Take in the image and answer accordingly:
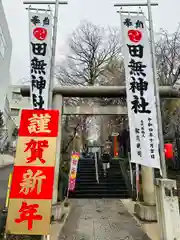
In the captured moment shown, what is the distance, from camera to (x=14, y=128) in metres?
31.8

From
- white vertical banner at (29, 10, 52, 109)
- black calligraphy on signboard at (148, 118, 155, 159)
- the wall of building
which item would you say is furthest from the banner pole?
the wall of building

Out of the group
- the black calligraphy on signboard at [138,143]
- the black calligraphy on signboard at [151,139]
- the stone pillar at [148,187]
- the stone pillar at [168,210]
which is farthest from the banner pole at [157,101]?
the stone pillar at [148,187]

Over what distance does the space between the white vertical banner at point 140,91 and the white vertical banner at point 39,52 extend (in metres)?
2.33

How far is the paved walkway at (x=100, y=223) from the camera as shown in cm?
475

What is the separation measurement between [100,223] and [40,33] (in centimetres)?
629

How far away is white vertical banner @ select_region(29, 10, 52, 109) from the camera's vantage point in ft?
16.8

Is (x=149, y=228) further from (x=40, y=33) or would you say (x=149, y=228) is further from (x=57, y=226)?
(x=40, y=33)

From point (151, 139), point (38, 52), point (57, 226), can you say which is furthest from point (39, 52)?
point (57, 226)

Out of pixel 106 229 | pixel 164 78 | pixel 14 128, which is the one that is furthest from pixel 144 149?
pixel 14 128

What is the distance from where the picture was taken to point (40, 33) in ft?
17.0

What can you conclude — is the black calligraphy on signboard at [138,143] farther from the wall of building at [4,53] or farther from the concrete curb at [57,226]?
the wall of building at [4,53]

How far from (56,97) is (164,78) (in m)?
7.84

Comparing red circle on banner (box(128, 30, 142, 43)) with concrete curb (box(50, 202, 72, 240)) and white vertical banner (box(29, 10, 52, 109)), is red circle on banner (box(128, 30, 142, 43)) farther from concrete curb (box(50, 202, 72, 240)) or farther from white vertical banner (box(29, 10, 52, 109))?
concrete curb (box(50, 202, 72, 240))

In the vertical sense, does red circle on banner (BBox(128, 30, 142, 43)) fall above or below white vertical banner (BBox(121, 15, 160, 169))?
above
